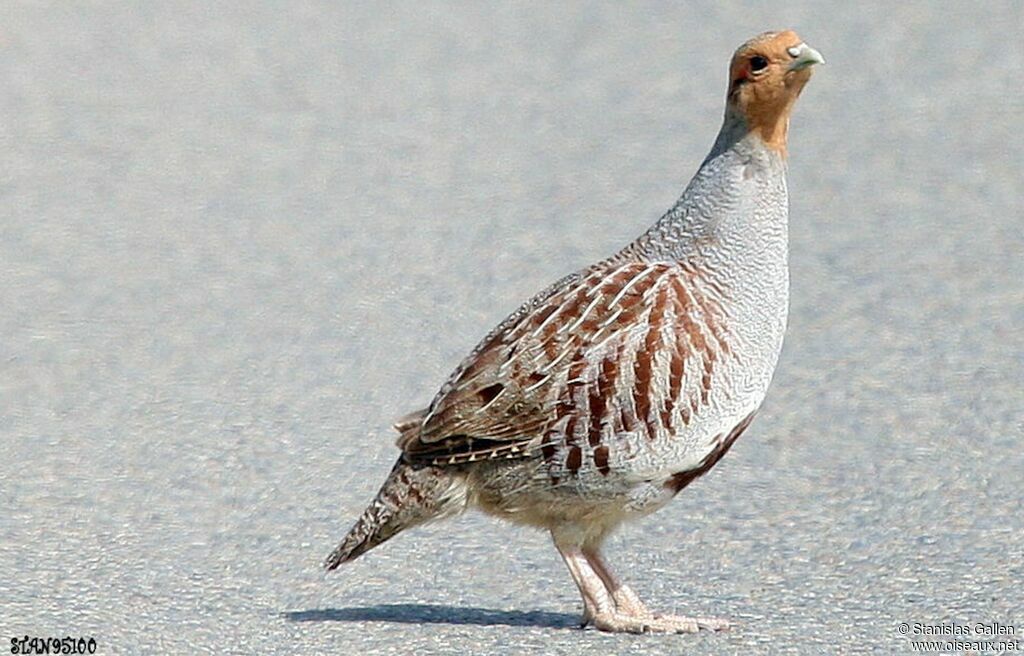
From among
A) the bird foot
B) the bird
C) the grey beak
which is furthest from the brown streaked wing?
the grey beak

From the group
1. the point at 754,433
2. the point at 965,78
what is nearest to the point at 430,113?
the point at 965,78

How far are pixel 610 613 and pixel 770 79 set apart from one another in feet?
5.73

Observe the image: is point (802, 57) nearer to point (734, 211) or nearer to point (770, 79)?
point (770, 79)

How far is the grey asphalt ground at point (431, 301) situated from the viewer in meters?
7.11

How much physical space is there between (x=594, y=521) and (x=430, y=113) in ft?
29.0

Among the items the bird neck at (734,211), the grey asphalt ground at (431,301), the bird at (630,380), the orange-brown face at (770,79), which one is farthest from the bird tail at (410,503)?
the orange-brown face at (770,79)

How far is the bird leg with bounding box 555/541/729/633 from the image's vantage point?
21.3 feet

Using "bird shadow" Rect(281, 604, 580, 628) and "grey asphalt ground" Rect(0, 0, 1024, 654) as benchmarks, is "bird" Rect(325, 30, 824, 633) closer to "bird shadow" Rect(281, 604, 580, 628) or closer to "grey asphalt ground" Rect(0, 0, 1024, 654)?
"bird shadow" Rect(281, 604, 580, 628)

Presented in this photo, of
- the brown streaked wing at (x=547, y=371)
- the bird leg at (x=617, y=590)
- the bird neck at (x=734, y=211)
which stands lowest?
the bird leg at (x=617, y=590)

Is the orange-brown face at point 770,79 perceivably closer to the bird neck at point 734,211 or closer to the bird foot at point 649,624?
the bird neck at point 734,211

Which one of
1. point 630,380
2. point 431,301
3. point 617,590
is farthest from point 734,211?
point 431,301

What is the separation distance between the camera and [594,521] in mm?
6438

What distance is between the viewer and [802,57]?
21.2 feet

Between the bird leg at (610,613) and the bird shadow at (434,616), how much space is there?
0.16 meters
